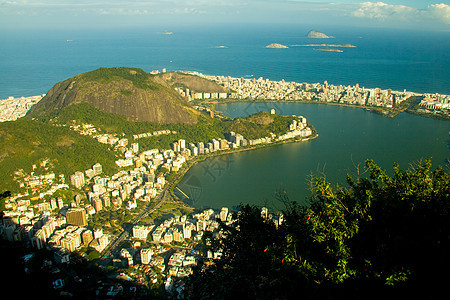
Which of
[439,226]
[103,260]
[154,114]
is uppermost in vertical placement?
[439,226]

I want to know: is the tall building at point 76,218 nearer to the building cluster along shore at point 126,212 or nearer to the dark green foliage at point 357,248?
the building cluster along shore at point 126,212

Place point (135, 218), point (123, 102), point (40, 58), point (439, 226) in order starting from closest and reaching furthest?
point (439, 226) < point (135, 218) < point (123, 102) < point (40, 58)

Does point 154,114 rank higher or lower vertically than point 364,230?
lower

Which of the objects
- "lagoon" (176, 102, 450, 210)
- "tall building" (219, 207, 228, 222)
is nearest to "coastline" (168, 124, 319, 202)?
"lagoon" (176, 102, 450, 210)

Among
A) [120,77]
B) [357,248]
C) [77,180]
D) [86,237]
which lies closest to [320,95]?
[120,77]

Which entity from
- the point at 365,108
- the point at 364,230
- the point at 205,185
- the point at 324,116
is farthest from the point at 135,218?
the point at 365,108

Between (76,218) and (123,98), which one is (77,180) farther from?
(123,98)

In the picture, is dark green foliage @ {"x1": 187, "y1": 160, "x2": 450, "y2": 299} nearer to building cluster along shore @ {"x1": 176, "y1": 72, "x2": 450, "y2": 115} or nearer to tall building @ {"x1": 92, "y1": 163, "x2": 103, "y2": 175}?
tall building @ {"x1": 92, "y1": 163, "x2": 103, "y2": 175}

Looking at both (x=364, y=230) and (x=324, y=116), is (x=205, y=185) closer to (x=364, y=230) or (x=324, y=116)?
(x=364, y=230)
